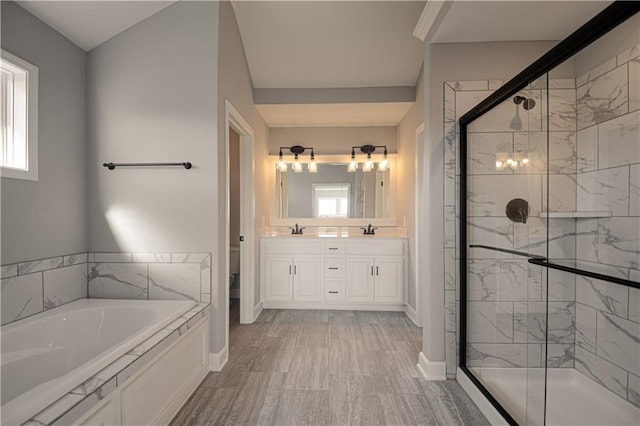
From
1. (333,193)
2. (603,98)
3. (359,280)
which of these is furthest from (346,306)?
(603,98)

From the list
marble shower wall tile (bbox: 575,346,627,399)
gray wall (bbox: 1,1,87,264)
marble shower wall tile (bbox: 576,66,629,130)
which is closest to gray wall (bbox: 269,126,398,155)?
gray wall (bbox: 1,1,87,264)

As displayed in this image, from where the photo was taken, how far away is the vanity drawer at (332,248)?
3.79 metres

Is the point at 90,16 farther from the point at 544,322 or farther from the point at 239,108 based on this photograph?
the point at 544,322

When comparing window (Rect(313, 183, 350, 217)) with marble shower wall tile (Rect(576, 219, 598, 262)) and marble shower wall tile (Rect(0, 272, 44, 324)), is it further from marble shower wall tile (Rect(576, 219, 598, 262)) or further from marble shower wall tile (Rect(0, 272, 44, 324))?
marble shower wall tile (Rect(0, 272, 44, 324))

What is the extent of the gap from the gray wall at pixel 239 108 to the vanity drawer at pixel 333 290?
0.80m

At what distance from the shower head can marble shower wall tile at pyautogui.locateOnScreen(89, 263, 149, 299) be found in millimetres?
2715

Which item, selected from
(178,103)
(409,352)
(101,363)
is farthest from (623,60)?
(101,363)

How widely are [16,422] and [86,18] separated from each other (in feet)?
7.96

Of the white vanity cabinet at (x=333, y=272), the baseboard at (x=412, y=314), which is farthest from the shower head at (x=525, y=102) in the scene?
the baseboard at (x=412, y=314)

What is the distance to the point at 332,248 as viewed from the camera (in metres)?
3.80

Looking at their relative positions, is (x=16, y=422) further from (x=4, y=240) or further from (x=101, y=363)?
(x=4, y=240)

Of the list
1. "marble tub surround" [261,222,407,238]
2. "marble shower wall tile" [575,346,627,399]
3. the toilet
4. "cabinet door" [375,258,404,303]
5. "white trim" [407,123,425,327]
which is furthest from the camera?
"marble tub surround" [261,222,407,238]

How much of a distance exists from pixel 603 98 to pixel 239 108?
266 cm

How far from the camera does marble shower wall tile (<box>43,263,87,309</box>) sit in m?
2.12
